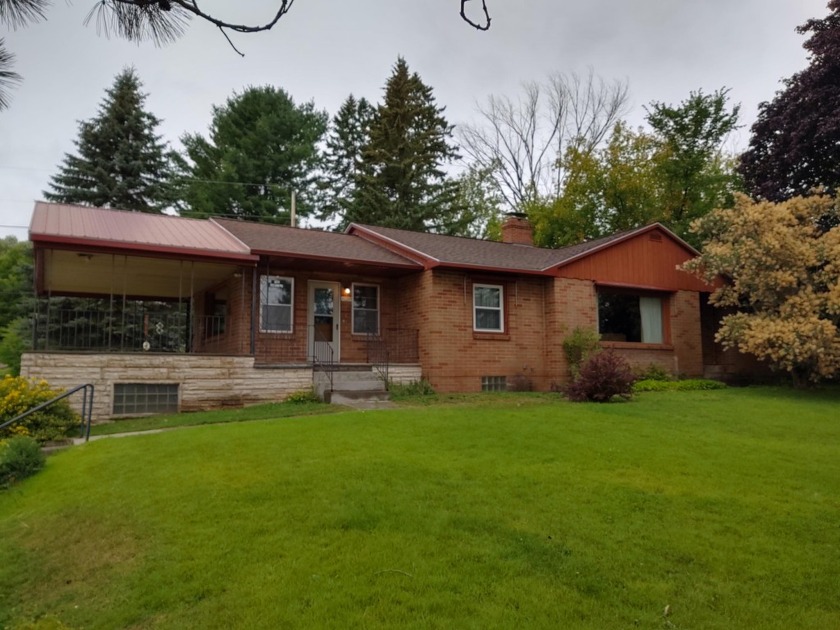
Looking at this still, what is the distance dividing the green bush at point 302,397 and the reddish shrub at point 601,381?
17.8 feet

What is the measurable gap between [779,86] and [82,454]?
23780 mm

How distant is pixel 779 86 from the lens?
21766 mm

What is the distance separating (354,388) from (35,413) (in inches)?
234

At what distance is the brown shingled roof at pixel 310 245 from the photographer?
1461 centimetres

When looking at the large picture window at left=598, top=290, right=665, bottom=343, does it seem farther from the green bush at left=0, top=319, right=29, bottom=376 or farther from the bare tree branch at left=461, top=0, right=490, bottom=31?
the green bush at left=0, top=319, right=29, bottom=376

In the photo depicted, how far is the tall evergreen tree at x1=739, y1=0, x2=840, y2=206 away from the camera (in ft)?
64.3

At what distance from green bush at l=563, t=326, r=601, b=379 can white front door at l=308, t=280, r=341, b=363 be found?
592 cm

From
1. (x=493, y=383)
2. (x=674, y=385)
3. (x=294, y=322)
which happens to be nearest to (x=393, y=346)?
(x=294, y=322)

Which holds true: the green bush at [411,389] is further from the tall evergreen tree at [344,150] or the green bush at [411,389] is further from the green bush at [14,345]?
the tall evergreen tree at [344,150]

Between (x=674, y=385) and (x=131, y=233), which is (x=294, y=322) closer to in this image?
(x=131, y=233)

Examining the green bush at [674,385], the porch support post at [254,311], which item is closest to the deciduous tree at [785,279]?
the green bush at [674,385]

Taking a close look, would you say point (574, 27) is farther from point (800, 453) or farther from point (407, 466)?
point (800, 453)

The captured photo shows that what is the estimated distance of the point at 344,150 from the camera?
129 ft

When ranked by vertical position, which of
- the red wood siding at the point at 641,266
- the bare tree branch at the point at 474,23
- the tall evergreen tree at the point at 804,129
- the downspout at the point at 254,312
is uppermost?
the tall evergreen tree at the point at 804,129
